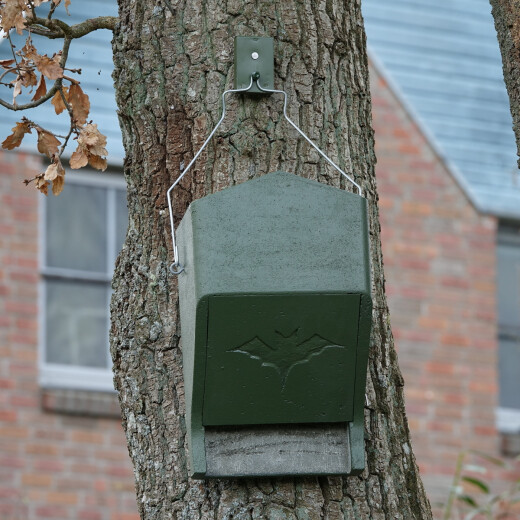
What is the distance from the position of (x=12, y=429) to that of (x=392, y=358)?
5842 millimetres

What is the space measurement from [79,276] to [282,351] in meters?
6.40

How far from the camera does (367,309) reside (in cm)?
261

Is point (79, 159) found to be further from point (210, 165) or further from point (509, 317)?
point (509, 317)

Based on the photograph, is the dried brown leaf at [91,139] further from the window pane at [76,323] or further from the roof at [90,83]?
the roof at [90,83]

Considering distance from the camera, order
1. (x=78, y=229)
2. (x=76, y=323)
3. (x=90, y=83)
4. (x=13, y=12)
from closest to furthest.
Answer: (x=13, y=12) < (x=76, y=323) < (x=78, y=229) < (x=90, y=83)

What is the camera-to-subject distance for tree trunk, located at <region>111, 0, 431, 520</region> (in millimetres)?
2750

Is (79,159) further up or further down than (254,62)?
further down

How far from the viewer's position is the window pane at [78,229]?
8898mm

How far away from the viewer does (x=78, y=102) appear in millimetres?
3320

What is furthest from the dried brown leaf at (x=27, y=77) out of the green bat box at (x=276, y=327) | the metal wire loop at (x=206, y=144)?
the green bat box at (x=276, y=327)

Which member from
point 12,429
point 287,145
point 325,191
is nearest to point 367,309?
point 325,191

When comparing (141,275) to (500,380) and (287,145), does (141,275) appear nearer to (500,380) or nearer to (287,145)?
(287,145)

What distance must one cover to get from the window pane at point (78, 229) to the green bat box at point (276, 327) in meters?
6.35

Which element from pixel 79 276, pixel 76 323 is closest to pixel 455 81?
pixel 79 276
